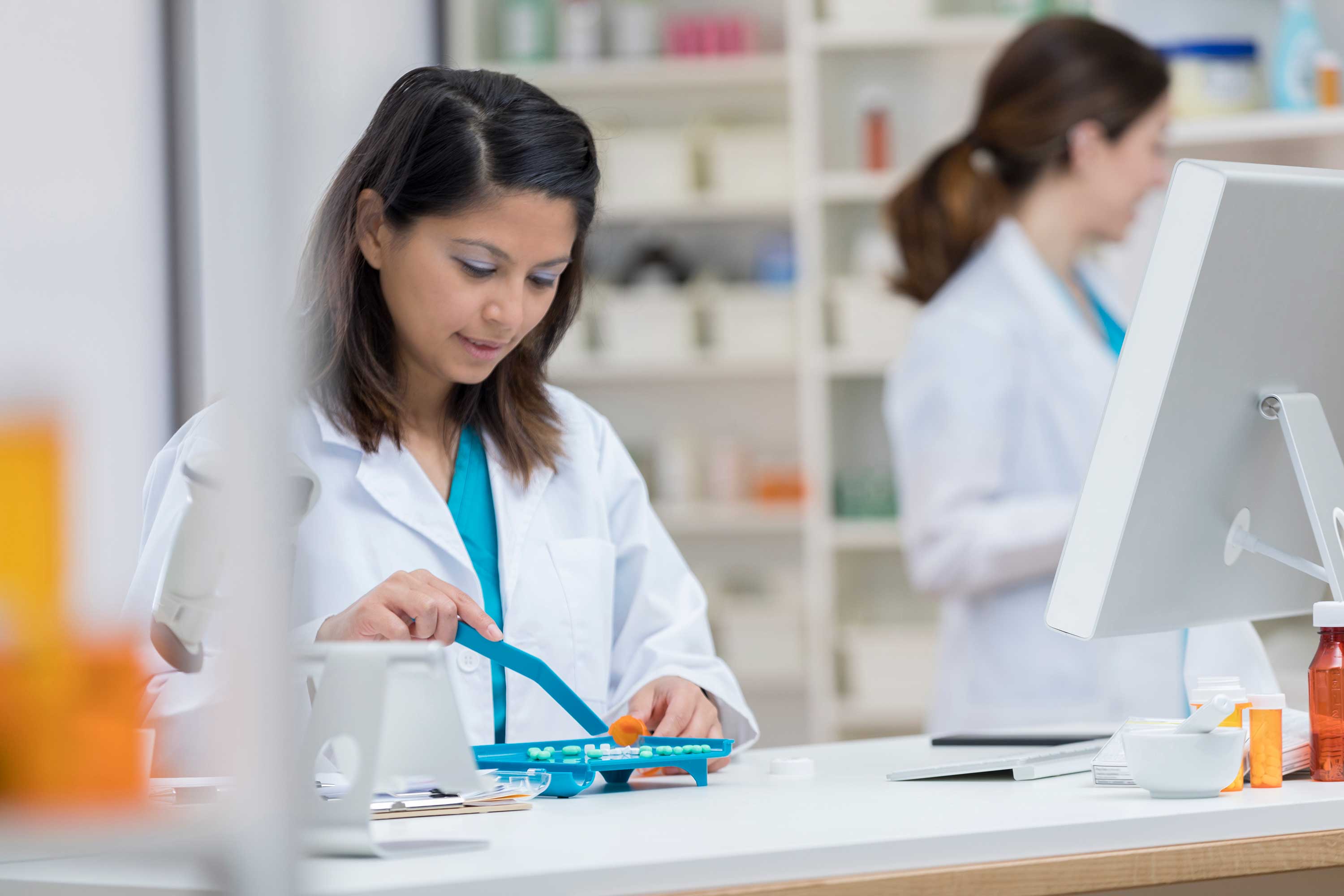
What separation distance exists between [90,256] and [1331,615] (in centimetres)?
88

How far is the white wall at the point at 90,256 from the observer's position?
29.3 inches

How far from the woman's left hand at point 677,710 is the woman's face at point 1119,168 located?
1298mm

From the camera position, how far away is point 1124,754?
3.54 ft

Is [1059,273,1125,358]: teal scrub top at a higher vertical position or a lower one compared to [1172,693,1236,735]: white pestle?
higher

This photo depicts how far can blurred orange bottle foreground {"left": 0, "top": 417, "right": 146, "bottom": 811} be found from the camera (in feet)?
2.17

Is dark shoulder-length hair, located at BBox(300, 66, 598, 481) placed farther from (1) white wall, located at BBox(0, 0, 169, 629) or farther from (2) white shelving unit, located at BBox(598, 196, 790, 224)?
(2) white shelving unit, located at BBox(598, 196, 790, 224)

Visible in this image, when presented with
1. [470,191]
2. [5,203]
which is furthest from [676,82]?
[5,203]

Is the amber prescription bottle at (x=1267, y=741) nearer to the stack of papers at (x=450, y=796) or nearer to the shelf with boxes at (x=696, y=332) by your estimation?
the stack of papers at (x=450, y=796)

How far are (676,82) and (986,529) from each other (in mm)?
1973

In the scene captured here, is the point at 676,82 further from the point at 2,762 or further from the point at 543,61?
the point at 2,762

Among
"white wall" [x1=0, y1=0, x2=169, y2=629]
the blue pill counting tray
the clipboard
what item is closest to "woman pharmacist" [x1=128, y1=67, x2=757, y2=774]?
the blue pill counting tray

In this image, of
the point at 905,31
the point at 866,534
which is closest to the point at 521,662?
the point at 866,534

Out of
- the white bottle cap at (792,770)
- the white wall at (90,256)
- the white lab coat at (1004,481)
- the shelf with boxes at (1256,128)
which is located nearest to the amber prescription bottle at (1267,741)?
the white bottle cap at (792,770)

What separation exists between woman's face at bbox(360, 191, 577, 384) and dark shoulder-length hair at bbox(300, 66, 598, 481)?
0.04ft
